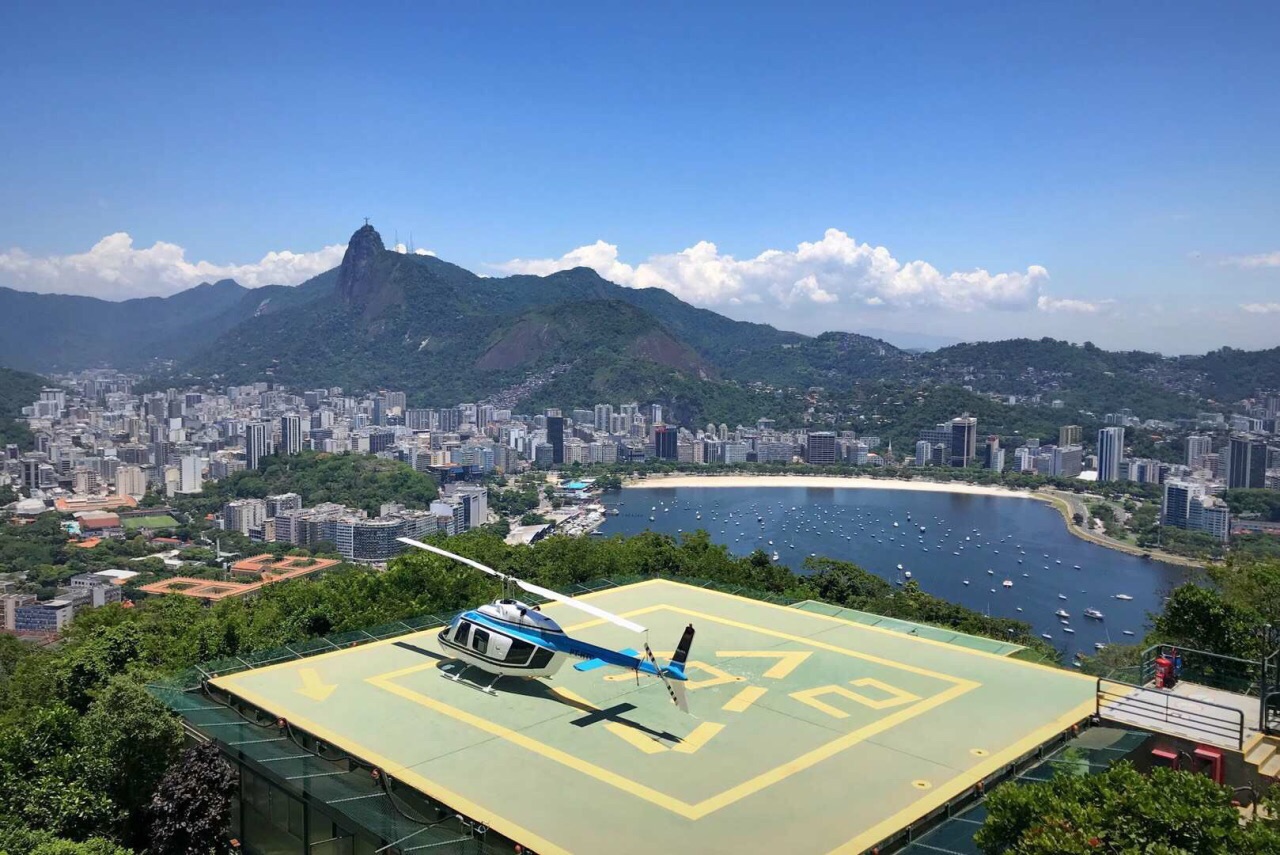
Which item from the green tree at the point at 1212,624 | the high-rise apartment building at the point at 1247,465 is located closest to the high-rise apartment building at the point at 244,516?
the green tree at the point at 1212,624

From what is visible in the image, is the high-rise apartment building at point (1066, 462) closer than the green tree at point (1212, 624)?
No

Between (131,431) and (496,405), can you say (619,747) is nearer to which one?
(131,431)

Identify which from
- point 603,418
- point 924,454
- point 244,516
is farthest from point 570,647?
point 603,418

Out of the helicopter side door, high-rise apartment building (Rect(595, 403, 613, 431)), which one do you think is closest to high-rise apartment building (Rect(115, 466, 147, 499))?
high-rise apartment building (Rect(595, 403, 613, 431))

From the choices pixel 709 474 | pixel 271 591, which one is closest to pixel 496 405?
pixel 709 474

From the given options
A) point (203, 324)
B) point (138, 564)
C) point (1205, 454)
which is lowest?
point (138, 564)

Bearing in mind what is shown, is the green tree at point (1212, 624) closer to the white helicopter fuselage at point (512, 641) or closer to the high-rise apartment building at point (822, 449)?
the white helicopter fuselage at point (512, 641)

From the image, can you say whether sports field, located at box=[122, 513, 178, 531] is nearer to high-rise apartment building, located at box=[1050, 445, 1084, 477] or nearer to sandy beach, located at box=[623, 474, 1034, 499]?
sandy beach, located at box=[623, 474, 1034, 499]
